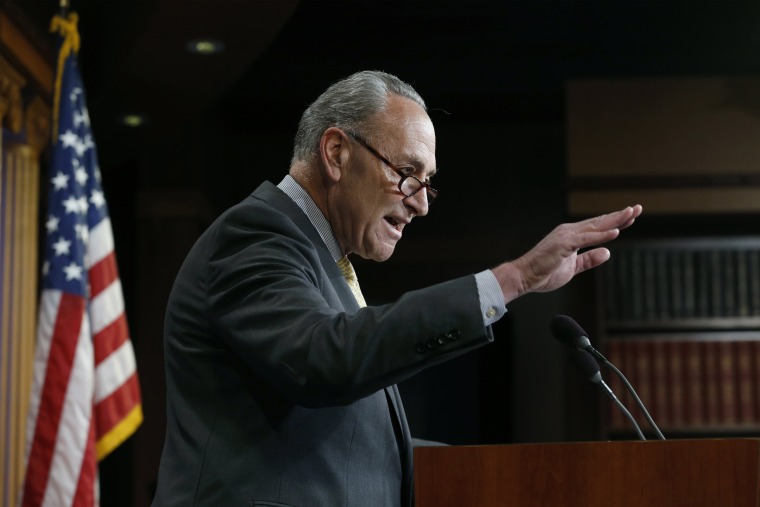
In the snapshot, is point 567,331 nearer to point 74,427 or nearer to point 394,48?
point 74,427

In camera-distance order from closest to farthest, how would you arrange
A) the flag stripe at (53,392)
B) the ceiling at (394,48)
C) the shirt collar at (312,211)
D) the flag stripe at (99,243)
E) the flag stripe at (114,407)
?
the shirt collar at (312,211)
the flag stripe at (53,392)
the flag stripe at (114,407)
the flag stripe at (99,243)
the ceiling at (394,48)

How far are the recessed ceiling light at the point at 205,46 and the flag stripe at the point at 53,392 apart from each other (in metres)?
1.31

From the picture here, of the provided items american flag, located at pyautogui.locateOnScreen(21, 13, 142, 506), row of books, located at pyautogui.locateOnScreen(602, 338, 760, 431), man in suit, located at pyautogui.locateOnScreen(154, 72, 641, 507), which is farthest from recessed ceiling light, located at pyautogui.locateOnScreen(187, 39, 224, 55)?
man in suit, located at pyautogui.locateOnScreen(154, 72, 641, 507)

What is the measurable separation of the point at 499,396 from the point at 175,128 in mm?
2672

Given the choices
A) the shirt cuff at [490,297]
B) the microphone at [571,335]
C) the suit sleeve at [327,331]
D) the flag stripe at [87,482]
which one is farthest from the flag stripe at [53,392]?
the shirt cuff at [490,297]

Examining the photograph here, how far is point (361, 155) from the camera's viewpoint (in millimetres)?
1917

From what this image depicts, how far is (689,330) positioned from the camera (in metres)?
6.14

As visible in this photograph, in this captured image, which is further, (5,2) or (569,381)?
(569,381)

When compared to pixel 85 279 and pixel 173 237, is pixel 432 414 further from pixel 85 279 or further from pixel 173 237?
pixel 85 279

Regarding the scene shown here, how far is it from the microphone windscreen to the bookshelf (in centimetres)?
425

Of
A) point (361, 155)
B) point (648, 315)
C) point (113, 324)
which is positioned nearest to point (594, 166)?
point (648, 315)

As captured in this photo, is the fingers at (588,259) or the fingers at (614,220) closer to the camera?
the fingers at (614,220)

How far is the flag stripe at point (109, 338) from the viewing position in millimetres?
4332

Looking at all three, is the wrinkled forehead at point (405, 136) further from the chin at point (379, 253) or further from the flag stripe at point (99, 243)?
the flag stripe at point (99, 243)
